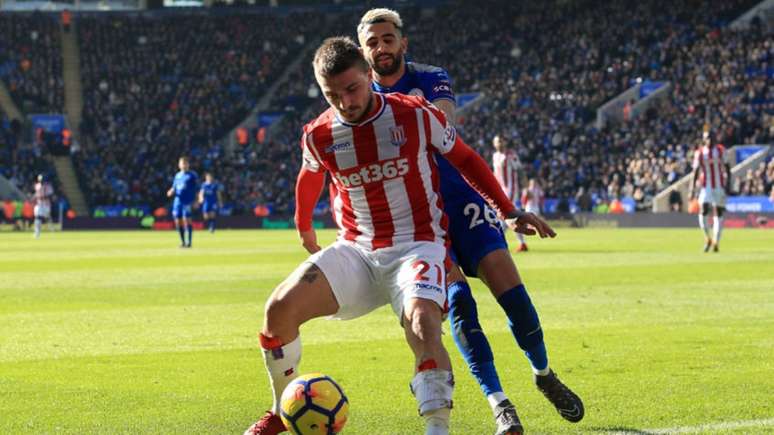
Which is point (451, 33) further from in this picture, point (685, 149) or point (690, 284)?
point (690, 284)

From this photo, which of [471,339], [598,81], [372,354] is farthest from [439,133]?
[598,81]

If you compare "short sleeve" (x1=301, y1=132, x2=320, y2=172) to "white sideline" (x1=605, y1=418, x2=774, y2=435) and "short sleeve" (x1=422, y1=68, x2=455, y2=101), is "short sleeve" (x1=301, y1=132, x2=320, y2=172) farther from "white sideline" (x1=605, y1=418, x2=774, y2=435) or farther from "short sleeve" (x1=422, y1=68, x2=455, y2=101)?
"white sideline" (x1=605, y1=418, x2=774, y2=435)

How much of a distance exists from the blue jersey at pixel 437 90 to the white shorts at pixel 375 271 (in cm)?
95

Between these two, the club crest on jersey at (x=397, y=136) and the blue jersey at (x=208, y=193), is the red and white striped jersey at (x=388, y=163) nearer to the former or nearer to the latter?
the club crest on jersey at (x=397, y=136)

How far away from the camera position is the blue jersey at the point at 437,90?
6.87 metres

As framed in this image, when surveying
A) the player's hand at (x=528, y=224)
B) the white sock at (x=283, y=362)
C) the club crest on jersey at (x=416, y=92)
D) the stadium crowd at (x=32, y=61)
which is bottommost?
the white sock at (x=283, y=362)

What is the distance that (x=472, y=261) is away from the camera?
6.80 meters

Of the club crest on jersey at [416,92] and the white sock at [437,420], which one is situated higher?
the club crest on jersey at [416,92]

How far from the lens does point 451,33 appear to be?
59844 mm

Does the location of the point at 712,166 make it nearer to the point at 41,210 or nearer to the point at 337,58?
the point at 337,58

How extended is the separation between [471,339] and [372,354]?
Answer: 327 cm

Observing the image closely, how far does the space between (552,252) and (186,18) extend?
4437 cm

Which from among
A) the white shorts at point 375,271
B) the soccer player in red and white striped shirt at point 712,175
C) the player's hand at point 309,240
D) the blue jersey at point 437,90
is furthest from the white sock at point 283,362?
the soccer player in red and white striped shirt at point 712,175

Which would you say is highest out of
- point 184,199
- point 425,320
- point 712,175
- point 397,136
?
point 397,136
